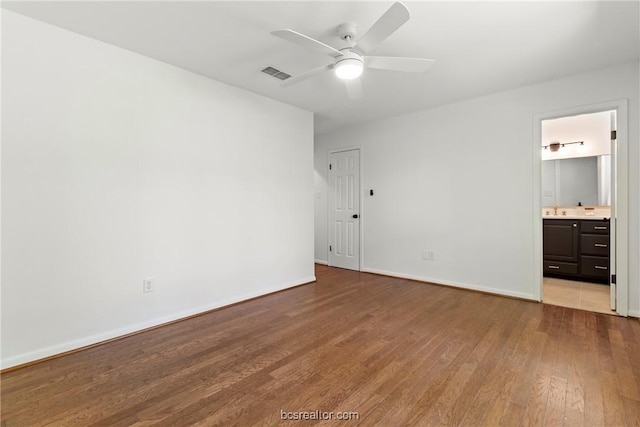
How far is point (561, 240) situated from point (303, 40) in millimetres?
4784

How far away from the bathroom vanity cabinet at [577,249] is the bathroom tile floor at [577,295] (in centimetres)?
16

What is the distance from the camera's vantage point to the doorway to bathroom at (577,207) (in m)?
4.04

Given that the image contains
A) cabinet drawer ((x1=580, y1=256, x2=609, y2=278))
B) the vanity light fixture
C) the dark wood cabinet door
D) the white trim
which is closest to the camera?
the white trim

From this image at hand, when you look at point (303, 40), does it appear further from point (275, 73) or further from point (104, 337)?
point (104, 337)

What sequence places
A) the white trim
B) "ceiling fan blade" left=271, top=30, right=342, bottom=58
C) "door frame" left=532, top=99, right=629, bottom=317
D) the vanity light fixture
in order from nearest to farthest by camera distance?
"ceiling fan blade" left=271, top=30, right=342, bottom=58, "door frame" left=532, top=99, right=629, bottom=317, the white trim, the vanity light fixture

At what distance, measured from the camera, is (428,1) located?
6.33 feet

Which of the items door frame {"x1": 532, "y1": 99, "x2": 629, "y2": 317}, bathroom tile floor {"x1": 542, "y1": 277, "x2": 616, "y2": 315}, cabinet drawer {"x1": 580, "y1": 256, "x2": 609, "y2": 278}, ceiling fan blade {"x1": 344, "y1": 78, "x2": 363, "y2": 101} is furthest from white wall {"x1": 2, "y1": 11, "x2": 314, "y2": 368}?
cabinet drawer {"x1": 580, "y1": 256, "x2": 609, "y2": 278}

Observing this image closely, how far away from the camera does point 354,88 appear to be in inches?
132

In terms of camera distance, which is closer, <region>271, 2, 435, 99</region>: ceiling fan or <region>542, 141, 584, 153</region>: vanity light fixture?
<region>271, 2, 435, 99</region>: ceiling fan

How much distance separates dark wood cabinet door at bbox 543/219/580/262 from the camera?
4.27 m

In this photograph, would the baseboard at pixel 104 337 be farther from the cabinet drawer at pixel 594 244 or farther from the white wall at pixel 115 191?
the cabinet drawer at pixel 594 244

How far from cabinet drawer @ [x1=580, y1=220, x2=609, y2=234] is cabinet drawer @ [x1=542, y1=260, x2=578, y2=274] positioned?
527 mm

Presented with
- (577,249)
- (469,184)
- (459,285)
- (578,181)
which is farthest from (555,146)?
(459,285)

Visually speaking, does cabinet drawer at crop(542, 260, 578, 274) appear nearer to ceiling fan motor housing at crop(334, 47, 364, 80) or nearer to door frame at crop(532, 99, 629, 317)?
door frame at crop(532, 99, 629, 317)
